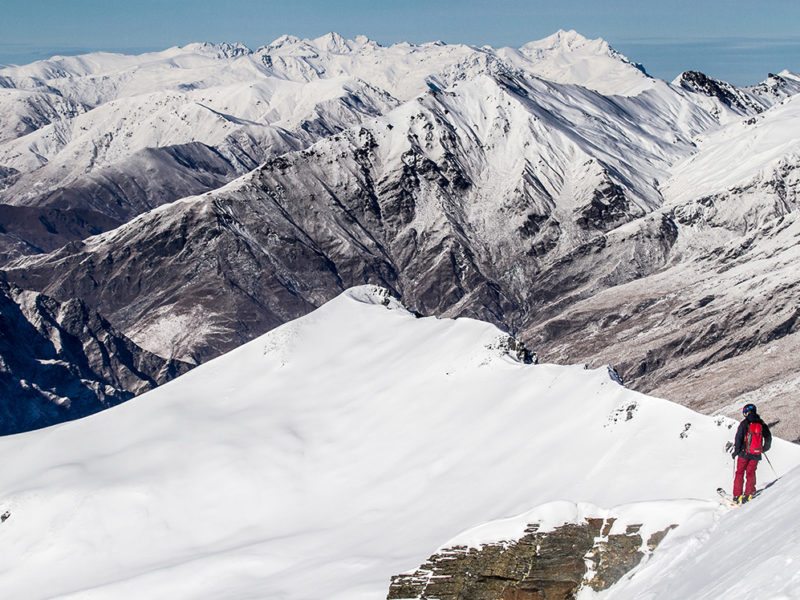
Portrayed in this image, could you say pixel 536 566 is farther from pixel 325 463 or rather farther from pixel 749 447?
pixel 325 463

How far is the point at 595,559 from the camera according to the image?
145 feet

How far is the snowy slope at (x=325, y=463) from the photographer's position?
70.9 m

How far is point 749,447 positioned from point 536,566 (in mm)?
9257

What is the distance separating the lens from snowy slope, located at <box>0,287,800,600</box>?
2793 inches

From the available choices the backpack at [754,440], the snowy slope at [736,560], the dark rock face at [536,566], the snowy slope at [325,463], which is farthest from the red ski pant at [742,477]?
the snowy slope at [325,463]

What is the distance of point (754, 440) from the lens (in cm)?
4578

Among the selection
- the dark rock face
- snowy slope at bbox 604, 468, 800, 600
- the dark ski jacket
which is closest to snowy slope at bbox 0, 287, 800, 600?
the dark rock face

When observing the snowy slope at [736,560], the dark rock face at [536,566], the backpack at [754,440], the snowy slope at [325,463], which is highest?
the snowy slope at [325,463]

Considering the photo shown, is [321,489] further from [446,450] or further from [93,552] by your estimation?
[93,552]

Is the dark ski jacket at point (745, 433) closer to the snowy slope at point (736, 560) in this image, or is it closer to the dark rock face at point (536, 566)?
the snowy slope at point (736, 560)

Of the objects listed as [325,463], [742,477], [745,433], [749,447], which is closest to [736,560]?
[742,477]

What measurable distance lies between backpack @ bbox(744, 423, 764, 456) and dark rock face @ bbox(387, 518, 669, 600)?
4800 mm

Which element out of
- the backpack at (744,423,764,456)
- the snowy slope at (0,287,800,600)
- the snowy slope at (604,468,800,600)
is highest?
the snowy slope at (0,287,800,600)

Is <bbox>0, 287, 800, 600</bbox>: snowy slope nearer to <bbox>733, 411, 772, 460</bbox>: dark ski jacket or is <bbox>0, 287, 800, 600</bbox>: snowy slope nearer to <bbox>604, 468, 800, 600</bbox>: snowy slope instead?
<bbox>733, 411, 772, 460</bbox>: dark ski jacket
